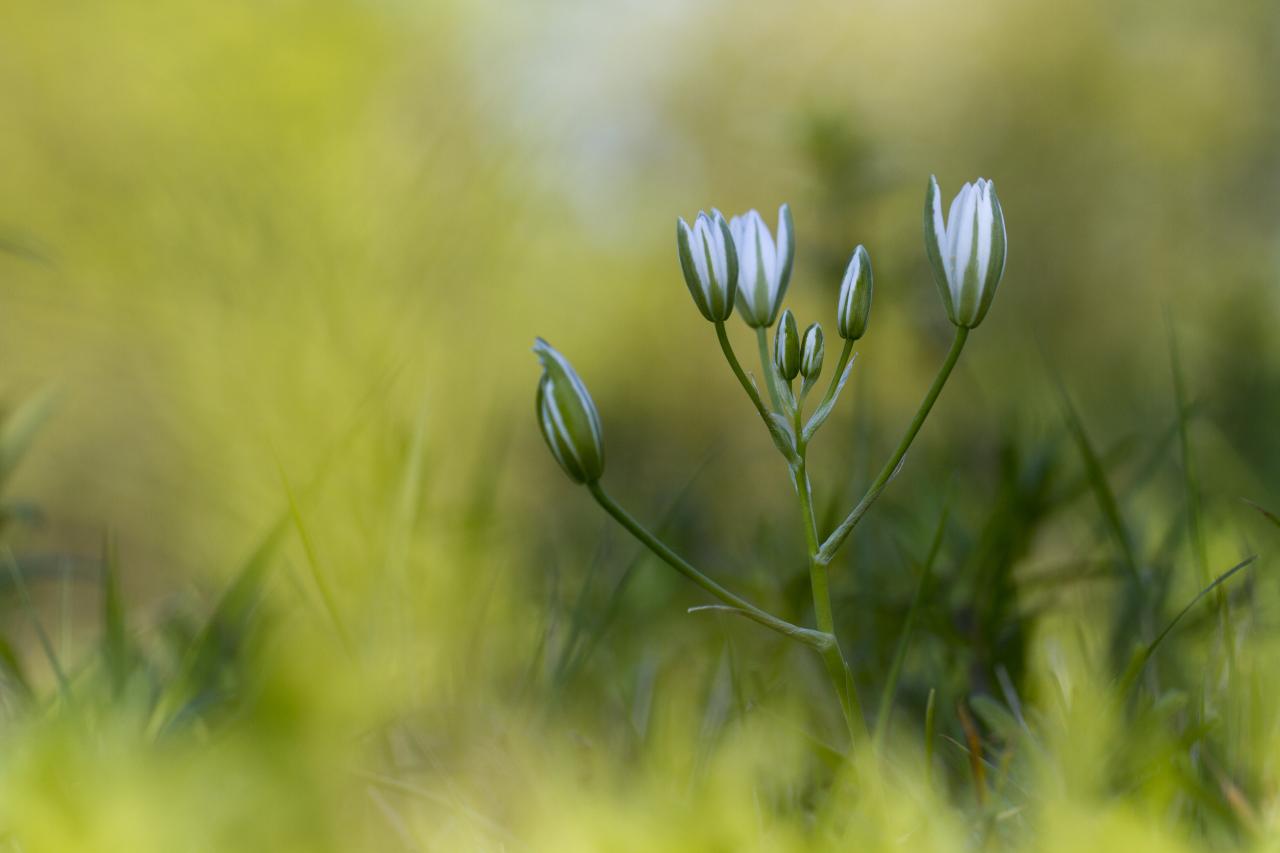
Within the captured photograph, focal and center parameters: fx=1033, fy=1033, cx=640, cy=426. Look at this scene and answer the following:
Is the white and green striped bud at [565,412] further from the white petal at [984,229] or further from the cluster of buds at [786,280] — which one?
the white petal at [984,229]

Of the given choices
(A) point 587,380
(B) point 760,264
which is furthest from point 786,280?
(A) point 587,380

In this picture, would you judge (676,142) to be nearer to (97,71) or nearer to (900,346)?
(97,71)

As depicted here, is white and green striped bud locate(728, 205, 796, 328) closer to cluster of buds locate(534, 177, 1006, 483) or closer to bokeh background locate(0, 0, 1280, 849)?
cluster of buds locate(534, 177, 1006, 483)

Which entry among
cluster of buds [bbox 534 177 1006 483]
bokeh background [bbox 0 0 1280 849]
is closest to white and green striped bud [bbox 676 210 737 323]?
cluster of buds [bbox 534 177 1006 483]

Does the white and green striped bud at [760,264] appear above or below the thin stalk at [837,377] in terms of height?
above

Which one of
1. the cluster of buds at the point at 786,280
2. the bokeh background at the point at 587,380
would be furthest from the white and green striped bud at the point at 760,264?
the bokeh background at the point at 587,380

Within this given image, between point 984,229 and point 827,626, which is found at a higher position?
point 984,229

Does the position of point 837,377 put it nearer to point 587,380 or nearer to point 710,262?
point 710,262
